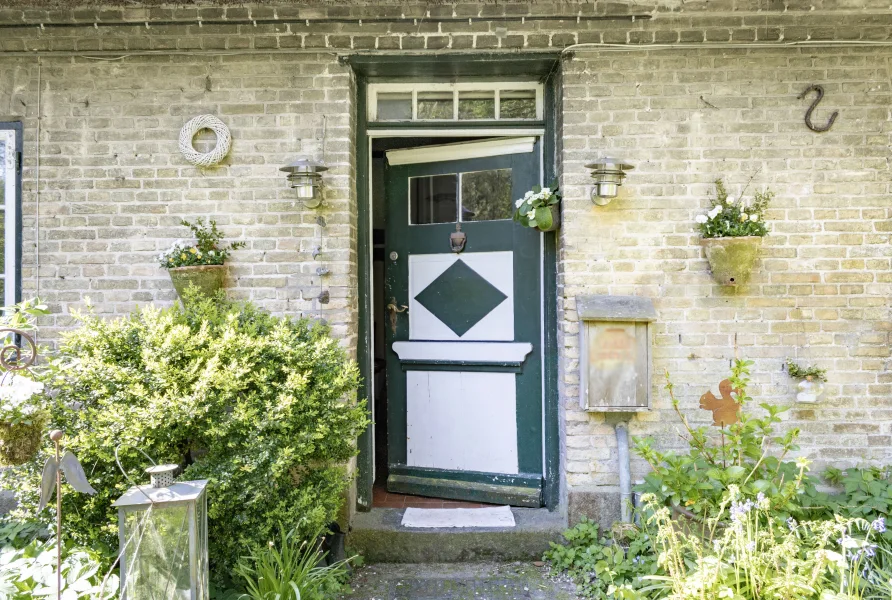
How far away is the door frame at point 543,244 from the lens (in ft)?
12.8

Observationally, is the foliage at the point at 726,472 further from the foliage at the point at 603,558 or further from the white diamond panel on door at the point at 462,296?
the white diamond panel on door at the point at 462,296

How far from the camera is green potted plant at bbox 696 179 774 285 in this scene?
3.41m

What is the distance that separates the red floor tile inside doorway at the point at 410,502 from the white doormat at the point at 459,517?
0.38 feet

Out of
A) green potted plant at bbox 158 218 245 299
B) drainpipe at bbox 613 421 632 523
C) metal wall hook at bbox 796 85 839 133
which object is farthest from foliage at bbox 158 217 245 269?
metal wall hook at bbox 796 85 839 133

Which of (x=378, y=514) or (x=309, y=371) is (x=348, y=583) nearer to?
(x=378, y=514)

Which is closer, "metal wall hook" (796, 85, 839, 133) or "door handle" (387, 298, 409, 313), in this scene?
"metal wall hook" (796, 85, 839, 133)

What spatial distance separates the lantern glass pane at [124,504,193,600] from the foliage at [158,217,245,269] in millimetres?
1659

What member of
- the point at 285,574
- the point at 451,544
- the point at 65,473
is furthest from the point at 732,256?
the point at 65,473

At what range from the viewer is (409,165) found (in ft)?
14.4

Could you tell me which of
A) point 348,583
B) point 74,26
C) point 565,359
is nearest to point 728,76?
point 565,359

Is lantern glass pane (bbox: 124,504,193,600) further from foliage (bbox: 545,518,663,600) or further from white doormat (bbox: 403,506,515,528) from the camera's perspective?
foliage (bbox: 545,518,663,600)

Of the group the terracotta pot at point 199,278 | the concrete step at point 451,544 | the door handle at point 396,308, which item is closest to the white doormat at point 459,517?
the concrete step at point 451,544

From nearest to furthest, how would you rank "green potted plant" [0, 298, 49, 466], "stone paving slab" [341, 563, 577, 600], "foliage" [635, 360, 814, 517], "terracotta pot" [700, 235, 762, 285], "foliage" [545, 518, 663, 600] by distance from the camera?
"green potted plant" [0, 298, 49, 466] < "foliage" [635, 360, 814, 517] < "foliage" [545, 518, 663, 600] < "stone paving slab" [341, 563, 577, 600] < "terracotta pot" [700, 235, 762, 285]

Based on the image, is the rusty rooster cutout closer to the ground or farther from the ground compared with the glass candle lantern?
farther from the ground
